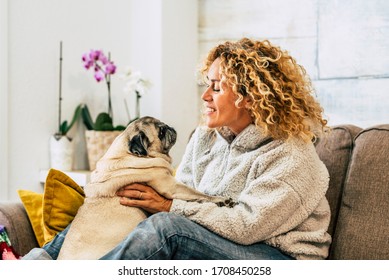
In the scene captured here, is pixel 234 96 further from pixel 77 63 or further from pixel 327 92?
pixel 77 63

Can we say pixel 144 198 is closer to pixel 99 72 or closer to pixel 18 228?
pixel 18 228

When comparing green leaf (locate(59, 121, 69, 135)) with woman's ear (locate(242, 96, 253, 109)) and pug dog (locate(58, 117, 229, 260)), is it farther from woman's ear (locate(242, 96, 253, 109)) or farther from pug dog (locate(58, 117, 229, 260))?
woman's ear (locate(242, 96, 253, 109))

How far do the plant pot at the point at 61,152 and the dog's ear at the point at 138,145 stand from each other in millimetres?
1144

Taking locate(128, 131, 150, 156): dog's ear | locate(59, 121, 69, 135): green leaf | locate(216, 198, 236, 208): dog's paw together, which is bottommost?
locate(216, 198, 236, 208): dog's paw

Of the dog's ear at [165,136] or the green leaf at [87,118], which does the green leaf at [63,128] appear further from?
the dog's ear at [165,136]

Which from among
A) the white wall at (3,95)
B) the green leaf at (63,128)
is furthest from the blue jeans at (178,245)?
the green leaf at (63,128)

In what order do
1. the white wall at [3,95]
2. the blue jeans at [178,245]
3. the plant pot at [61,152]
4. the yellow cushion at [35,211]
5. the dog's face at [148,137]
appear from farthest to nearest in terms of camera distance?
the plant pot at [61,152], the white wall at [3,95], the yellow cushion at [35,211], the dog's face at [148,137], the blue jeans at [178,245]

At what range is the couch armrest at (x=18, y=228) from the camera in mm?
2016

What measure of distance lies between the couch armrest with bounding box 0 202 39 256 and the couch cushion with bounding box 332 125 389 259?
1093 mm

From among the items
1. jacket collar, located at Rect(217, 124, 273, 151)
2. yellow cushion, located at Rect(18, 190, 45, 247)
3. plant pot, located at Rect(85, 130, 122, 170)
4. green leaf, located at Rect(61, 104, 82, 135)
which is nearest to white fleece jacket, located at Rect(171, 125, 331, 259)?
jacket collar, located at Rect(217, 124, 273, 151)

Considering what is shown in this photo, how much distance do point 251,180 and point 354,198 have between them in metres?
0.36

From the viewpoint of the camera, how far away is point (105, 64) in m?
3.11

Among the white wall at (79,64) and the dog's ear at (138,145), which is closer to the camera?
the dog's ear at (138,145)

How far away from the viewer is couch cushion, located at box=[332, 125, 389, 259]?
1778mm
